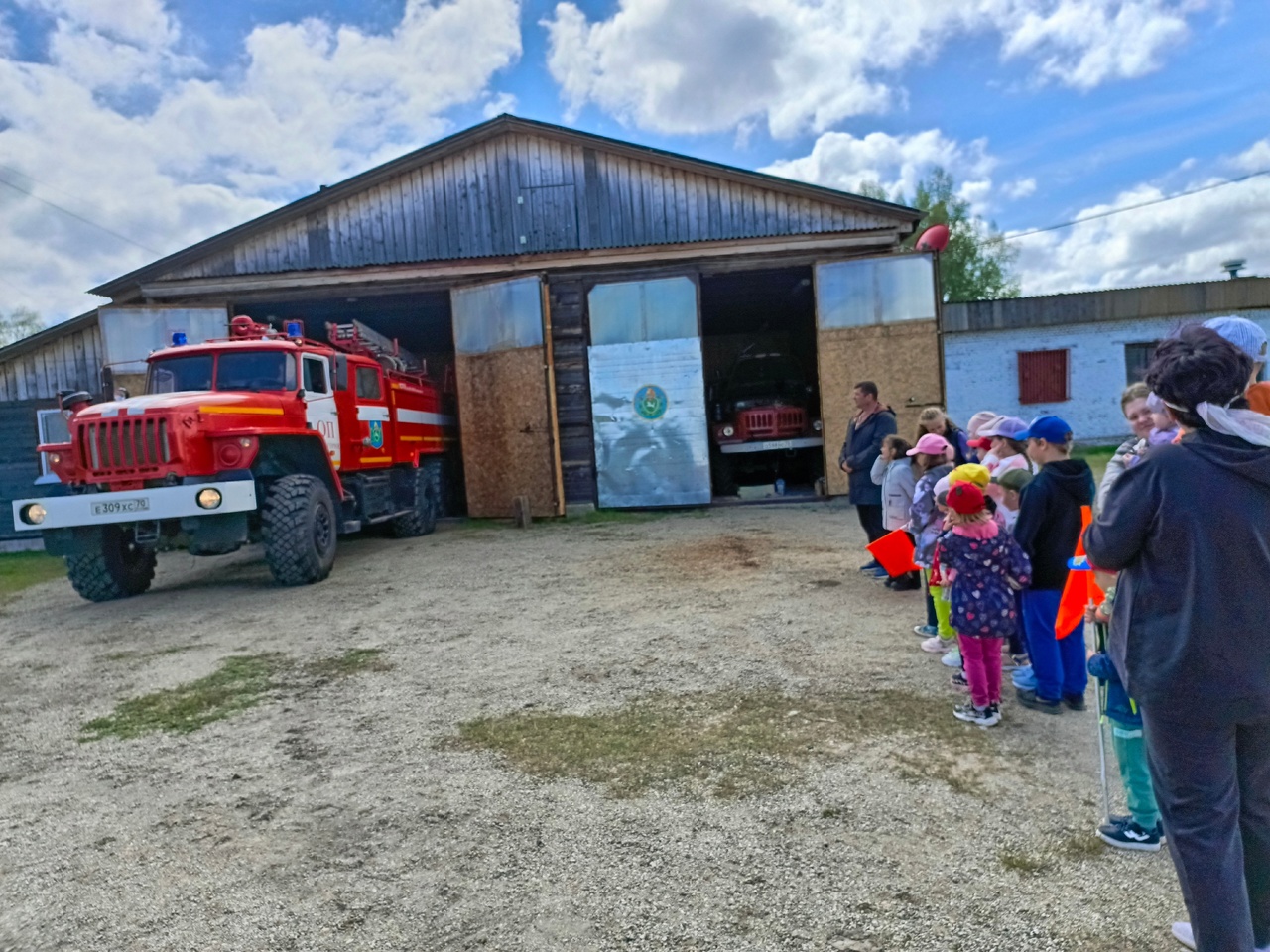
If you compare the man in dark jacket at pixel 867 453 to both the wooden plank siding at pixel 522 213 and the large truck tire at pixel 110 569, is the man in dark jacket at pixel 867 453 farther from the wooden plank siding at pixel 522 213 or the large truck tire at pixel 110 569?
the large truck tire at pixel 110 569

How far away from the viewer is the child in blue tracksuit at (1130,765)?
8.68 feet

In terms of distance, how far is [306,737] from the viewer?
4.02m

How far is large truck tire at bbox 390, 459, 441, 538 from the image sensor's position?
459 inches

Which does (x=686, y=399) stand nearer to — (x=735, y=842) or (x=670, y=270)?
(x=670, y=270)

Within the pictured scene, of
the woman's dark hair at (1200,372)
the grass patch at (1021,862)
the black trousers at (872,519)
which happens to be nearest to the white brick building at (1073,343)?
the black trousers at (872,519)

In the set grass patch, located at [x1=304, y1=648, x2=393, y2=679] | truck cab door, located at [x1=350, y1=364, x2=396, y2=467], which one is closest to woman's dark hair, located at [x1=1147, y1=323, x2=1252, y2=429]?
grass patch, located at [x1=304, y1=648, x2=393, y2=679]

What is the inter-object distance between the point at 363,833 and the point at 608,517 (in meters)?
9.45

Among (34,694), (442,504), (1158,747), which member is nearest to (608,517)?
(442,504)

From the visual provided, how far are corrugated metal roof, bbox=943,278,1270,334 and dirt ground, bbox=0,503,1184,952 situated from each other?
18.0 metres

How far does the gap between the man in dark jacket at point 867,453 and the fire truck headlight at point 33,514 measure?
702 cm

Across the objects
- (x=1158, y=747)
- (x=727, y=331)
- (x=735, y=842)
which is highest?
(x=727, y=331)

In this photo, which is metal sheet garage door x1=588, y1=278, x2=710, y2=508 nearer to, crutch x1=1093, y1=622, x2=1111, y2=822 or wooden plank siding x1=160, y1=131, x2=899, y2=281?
wooden plank siding x1=160, y1=131, x2=899, y2=281

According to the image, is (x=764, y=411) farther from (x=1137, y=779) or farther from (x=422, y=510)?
(x=1137, y=779)

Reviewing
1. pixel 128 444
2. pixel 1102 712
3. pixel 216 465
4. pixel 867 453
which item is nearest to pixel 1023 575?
pixel 1102 712
